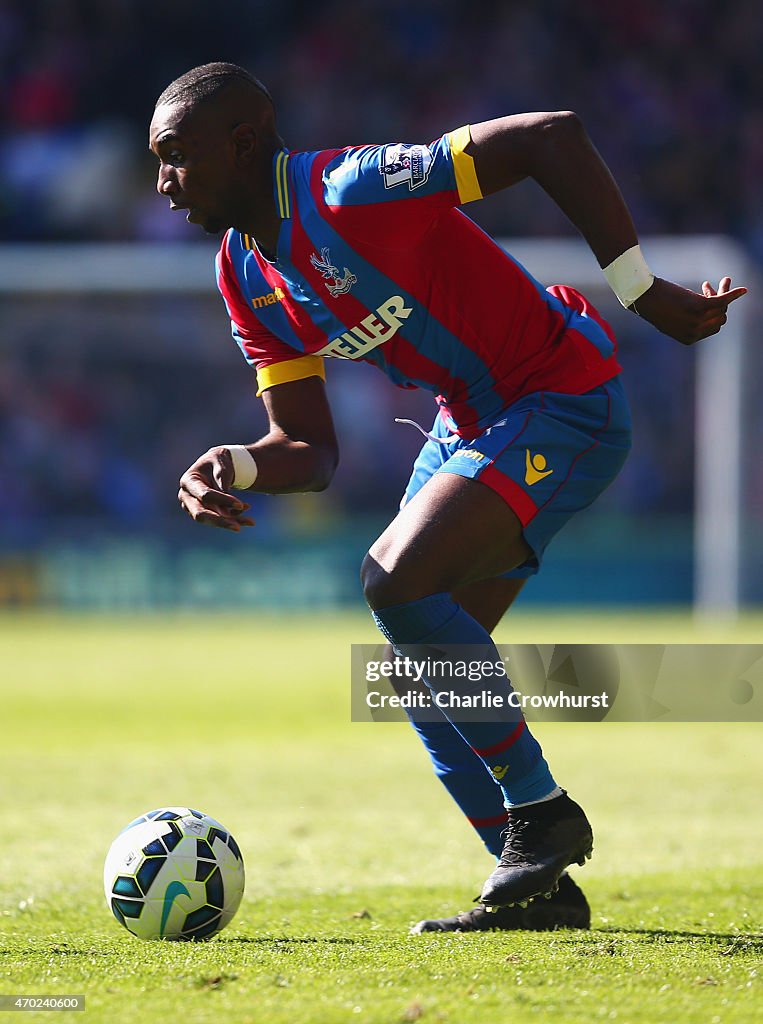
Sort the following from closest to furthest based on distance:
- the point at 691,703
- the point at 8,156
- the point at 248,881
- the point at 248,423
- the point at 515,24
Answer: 1. the point at 248,881
2. the point at 691,703
3. the point at 248,423
4. the point at 8,156
5. the point at 515,24

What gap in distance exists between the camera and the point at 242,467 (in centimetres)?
418

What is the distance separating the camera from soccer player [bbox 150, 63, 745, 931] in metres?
3.82

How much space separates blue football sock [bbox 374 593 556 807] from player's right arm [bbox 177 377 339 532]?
Answer: 52 centimetres

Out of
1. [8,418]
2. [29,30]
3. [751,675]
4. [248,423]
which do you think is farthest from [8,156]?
[751,675]

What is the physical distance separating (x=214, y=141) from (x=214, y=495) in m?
0.93

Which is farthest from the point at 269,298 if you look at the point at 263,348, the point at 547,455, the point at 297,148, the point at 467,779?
the point at 297,148

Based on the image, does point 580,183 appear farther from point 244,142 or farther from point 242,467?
point 242,467

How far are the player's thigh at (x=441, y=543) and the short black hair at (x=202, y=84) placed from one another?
1165 mm

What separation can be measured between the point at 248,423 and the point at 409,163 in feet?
41.7

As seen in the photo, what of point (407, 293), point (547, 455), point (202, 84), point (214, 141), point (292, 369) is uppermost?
point (202, 84)

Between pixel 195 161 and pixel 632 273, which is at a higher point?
pixel 195 161

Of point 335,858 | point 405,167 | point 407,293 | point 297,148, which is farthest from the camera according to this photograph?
point 297,148

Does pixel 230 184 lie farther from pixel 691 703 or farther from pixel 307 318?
pixel 691 703

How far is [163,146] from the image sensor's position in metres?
3.96
